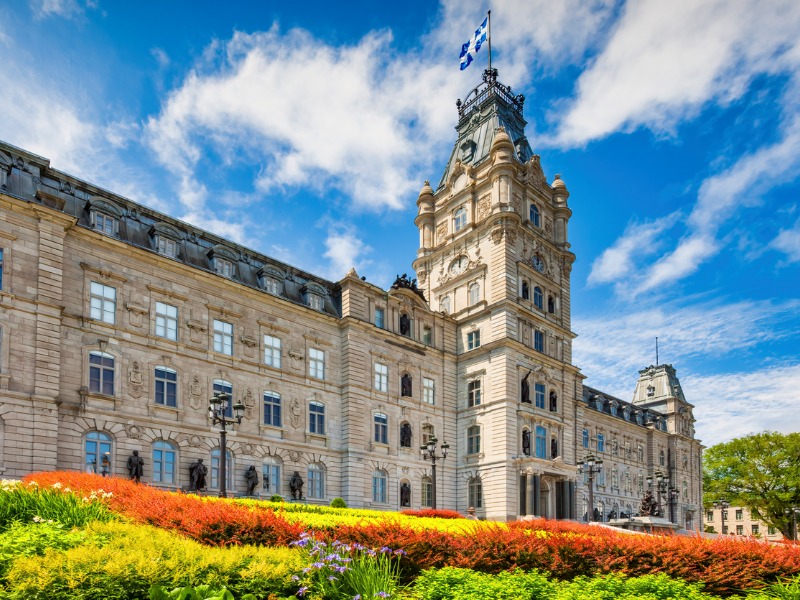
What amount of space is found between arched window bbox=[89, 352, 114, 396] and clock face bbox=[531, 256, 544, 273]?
3324 cm

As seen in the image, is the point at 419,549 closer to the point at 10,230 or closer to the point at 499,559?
the point at 499,559

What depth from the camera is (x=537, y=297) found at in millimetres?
52406

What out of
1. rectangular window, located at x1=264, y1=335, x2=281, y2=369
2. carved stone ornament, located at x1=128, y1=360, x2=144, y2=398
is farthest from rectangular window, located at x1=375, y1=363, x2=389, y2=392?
carved stone ornament, located at x1=128, y1=360, x2=144, y2=398

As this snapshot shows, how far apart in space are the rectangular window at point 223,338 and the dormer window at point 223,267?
9.73 ft

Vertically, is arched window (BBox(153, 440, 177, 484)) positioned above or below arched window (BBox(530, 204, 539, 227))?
below

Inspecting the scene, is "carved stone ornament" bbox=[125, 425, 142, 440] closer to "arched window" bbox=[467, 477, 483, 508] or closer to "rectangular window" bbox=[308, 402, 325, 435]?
"rectangular window" bbox=[308, 402, 325, 435]

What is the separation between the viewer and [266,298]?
38.2 metres

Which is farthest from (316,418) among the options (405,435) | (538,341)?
(538,341)

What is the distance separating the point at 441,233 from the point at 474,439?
18210mm

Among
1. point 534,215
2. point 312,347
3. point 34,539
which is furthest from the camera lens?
point 534,215

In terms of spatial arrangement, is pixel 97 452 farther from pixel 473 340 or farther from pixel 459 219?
pixel 459 219

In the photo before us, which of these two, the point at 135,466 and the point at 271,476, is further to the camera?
the point at 271,476

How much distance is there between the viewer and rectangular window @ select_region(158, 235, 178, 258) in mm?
34562

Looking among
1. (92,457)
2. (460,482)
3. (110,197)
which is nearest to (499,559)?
(92,457)
